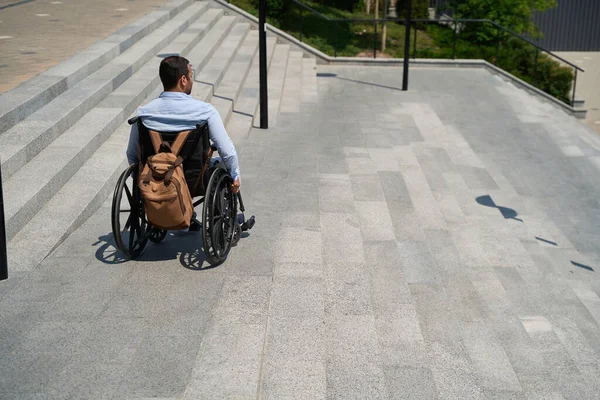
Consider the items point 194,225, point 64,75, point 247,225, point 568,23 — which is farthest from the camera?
point 568,23

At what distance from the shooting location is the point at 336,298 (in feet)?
17.8

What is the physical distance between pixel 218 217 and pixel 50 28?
907cm

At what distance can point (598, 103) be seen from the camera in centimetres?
2408

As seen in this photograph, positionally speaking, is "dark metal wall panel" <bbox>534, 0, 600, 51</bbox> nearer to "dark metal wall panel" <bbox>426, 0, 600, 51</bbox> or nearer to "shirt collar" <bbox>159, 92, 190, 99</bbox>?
"dark metal wall panel" <bbox>426, 0, 600, 51</bbox>

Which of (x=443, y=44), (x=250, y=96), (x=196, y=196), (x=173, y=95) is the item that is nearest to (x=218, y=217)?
(x=196, y=196)

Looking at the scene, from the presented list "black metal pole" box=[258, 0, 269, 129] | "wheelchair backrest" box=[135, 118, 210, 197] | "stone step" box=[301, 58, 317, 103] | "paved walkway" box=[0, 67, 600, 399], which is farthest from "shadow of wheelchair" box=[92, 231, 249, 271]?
"stone step" box=[301, 58, 317, 103]

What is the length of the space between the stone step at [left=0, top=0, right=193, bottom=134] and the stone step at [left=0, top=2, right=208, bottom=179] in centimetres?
7

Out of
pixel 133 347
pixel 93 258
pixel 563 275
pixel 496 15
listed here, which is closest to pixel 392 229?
pixel 563 275

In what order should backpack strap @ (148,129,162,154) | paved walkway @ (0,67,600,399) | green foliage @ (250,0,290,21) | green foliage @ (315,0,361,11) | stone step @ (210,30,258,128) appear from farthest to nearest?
green foliage @ (315,0,361,11) < green foliage @ (250,0,290,21) < stone step @ (210,30,258,128) < backpack strap @ (148,129,162,154) < paved walkway @ (0,67,600,399)

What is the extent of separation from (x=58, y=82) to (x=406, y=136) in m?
A: 5.23

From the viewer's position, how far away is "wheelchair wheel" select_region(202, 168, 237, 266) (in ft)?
17.8

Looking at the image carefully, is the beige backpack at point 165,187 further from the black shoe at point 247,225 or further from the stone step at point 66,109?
the stone step at point 66,109

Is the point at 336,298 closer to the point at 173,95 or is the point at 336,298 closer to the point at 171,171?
the point at 171,171

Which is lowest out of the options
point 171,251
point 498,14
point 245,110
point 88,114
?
point 171,251
